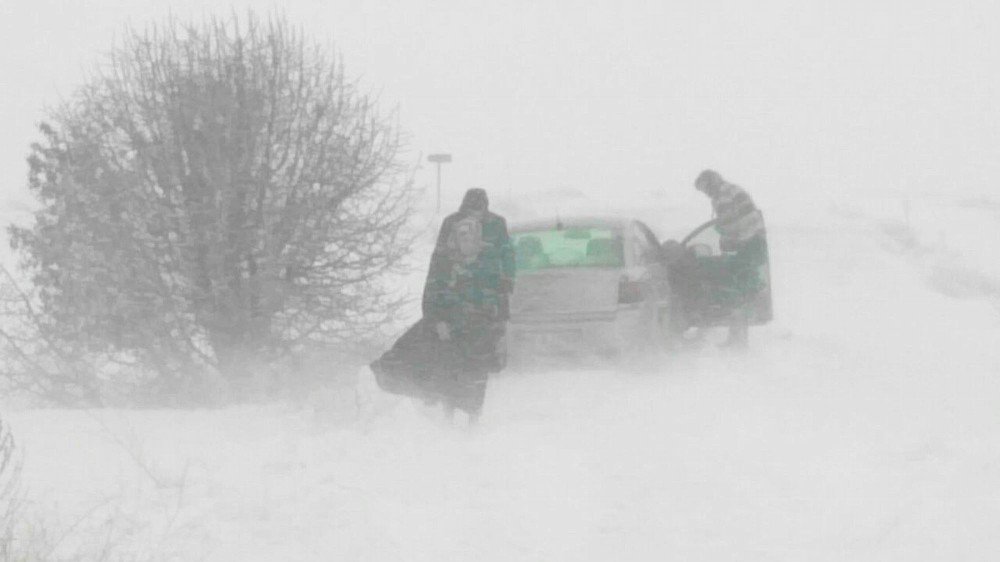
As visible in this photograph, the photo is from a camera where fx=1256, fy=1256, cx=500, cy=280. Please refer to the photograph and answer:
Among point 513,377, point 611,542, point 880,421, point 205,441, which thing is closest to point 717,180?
point 513,377

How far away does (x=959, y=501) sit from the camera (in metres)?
6.34

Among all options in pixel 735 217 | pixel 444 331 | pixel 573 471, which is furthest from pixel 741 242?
pixel 573 471

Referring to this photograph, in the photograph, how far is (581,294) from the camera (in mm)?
10938

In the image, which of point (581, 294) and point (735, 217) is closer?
point (581, 294)

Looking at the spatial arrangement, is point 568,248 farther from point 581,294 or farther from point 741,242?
point 741,242

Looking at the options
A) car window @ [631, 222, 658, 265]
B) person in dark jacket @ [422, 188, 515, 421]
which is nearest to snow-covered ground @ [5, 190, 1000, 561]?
person in dark jacket @ [422, 188, 515, 421]

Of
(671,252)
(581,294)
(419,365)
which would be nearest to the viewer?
(419,365)

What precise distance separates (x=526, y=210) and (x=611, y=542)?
4380cm

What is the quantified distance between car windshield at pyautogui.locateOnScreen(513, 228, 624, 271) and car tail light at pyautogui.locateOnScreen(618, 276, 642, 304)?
304mm

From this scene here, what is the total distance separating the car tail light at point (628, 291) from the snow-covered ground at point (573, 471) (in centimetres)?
67

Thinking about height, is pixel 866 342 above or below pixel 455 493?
below

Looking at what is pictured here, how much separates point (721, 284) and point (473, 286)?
4.48 m

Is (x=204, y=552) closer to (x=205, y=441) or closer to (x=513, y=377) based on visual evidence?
(x=205, y=441)

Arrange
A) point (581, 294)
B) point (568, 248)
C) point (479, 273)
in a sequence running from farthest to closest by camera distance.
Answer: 1. point (568, 248)
2. point (581, 294)
3. point (479, 273)
